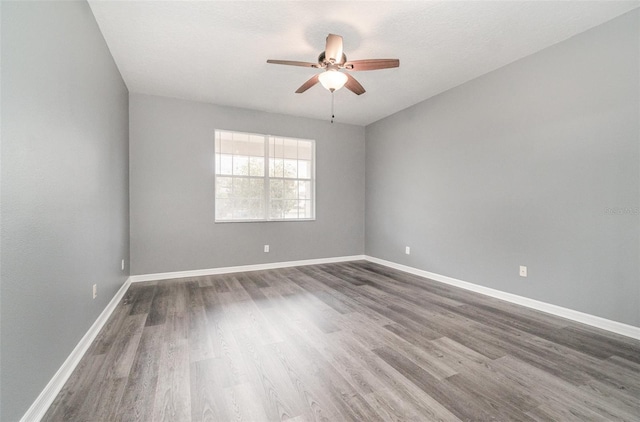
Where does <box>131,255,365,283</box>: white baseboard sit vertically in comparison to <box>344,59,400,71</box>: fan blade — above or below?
below

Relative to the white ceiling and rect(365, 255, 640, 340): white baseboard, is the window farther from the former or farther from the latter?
rect(365, 255, 640, 340): white baseboard

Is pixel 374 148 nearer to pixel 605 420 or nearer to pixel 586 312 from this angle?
pixel 586 312

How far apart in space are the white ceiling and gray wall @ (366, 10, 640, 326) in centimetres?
32

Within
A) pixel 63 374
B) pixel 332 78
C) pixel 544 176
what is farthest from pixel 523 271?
pixel 63 374

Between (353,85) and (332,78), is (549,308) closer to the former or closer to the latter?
(353,85)

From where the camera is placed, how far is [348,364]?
6.43ft

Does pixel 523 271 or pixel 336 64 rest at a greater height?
pixel 336 64

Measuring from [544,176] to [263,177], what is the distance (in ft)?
13.3

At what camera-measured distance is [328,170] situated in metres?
5.55

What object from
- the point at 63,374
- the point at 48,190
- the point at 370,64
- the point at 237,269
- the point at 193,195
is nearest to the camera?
the point at 48,190

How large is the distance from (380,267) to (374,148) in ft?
7.85

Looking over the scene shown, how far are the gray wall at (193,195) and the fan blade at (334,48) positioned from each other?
274 centimetres

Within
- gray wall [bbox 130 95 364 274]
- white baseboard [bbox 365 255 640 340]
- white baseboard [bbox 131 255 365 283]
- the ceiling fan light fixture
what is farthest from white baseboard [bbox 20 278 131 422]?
white baseboard [bbox 365 255 640 340]

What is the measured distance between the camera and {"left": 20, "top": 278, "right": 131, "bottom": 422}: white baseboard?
1.41 metres
